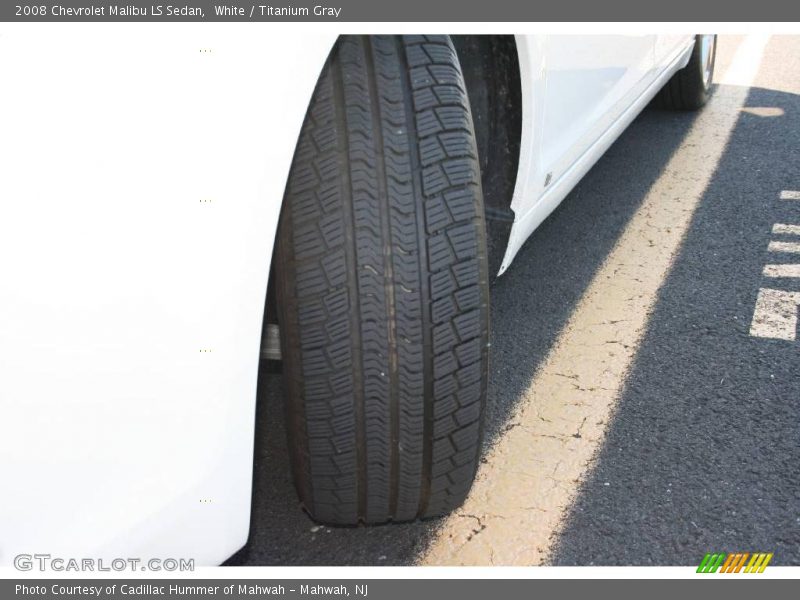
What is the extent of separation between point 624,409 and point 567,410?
142 mm

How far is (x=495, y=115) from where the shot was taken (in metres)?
1.89

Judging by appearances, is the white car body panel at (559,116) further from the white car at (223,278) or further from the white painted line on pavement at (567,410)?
the white painted line on pavement at (567,410)

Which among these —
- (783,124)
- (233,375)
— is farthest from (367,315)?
(783,124)

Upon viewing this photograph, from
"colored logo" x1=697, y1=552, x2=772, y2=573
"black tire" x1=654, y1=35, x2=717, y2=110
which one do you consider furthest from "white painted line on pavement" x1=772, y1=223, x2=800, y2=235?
"colored logo" x1=697, y1=552, x2=772, y2=573

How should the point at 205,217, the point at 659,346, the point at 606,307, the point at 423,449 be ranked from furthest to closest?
the point at 606,307
the point at 659,346
the point at 423,449
the point at 205,217

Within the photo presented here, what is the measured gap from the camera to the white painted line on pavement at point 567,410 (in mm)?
1791

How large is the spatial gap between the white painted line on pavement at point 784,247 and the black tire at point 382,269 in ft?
5.95

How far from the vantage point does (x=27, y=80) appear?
1.04 metres

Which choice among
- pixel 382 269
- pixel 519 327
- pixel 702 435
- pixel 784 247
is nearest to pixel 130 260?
Result: pixel 382 269

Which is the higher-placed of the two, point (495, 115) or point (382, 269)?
point (495, 115)

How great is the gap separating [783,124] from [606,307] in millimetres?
2132

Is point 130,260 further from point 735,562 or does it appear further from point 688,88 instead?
point 688,88

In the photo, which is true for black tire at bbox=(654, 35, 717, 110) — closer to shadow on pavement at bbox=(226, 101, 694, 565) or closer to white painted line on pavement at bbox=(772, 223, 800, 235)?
shadow on pavement at bbox=(226, 101, 694, 565)

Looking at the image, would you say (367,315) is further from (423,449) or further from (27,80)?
(27,80)
